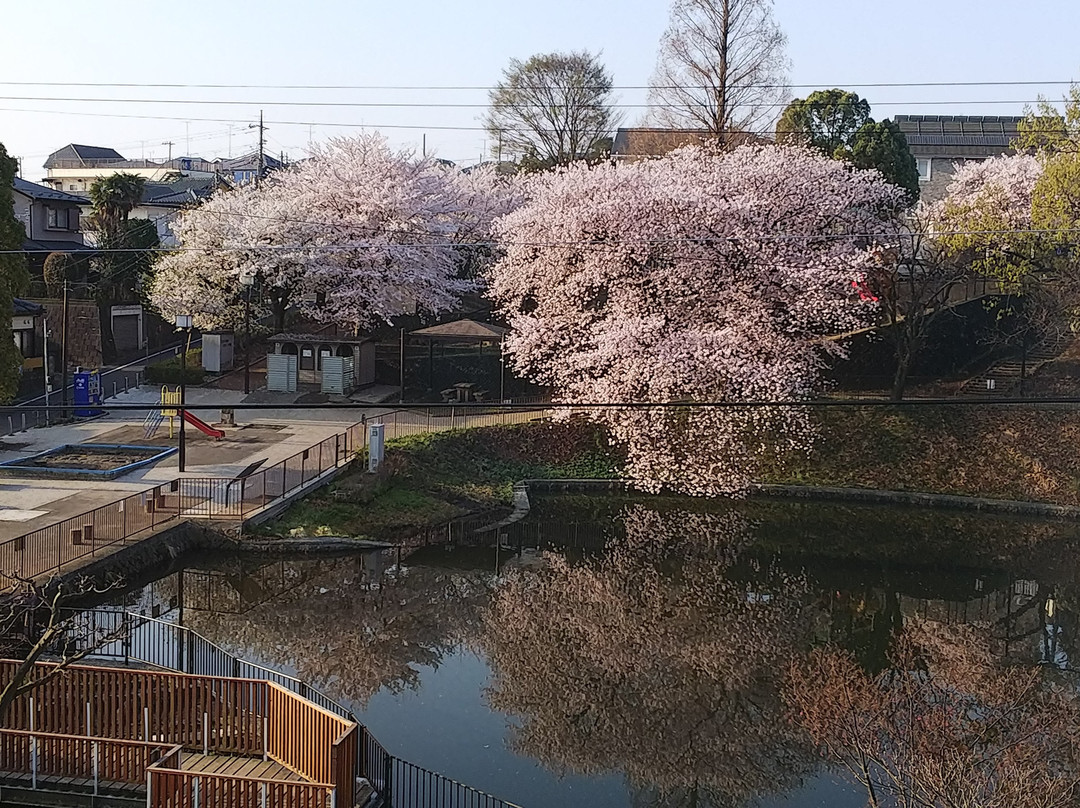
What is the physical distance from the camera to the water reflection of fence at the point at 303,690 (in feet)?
32.1

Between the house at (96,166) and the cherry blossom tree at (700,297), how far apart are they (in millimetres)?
48795

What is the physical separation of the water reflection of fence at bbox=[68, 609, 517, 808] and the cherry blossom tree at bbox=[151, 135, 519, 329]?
18.0 meters

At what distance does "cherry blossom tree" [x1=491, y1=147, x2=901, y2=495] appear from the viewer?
2269 centimetres

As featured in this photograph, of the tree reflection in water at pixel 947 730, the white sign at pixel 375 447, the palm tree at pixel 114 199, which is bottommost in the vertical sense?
the tree reflection in water at pixel 947 730

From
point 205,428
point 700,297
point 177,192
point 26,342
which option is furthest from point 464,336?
point 177,192

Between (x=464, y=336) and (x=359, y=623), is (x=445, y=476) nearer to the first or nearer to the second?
(x=464, y=336)

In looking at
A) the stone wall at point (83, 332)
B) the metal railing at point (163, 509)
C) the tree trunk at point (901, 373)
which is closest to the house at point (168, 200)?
the stone wall at point (83, 332)

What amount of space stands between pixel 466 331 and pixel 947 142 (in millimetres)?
29923

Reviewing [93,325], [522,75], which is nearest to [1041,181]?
[93,325]

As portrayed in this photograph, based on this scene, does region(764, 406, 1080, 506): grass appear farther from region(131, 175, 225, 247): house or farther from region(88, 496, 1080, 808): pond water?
region(131, 175, 225, 247): house

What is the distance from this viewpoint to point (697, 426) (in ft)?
75.1

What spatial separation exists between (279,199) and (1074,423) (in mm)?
23090

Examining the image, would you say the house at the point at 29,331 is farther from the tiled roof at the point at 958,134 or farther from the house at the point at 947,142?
the tiled roof at the point at 958,134

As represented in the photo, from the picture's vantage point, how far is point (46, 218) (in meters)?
37.2
